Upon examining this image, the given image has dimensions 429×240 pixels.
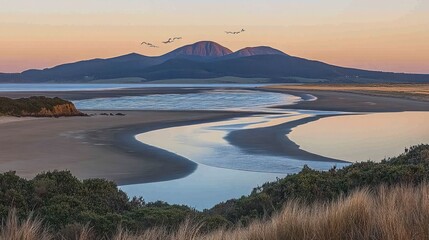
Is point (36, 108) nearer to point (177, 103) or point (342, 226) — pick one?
point (177, 103)

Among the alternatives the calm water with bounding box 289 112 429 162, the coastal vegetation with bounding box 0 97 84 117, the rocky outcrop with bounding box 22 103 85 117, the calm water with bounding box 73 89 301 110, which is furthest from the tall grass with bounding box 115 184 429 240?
the calm water with bounding box 73 89 301 110

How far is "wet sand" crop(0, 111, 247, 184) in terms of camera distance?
15055mm

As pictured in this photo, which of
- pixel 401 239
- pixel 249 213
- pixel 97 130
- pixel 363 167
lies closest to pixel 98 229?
pixel 249 213

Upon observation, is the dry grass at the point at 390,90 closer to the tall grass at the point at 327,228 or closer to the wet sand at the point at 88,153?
the wet sand at the point at 88,153

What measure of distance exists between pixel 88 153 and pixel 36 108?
67.1 ft

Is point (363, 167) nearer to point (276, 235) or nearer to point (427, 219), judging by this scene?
point (427, 219)

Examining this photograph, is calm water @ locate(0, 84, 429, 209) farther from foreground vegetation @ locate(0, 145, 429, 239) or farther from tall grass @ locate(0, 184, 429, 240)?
tall grass @ locate(0, 184, 429, 240)

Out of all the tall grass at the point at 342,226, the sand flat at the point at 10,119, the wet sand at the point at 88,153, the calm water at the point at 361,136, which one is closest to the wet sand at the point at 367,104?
the calm water at the point at 361,136

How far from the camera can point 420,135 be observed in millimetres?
24641

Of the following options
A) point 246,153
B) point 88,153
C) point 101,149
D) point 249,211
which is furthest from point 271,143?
point 249,211

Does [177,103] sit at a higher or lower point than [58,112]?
lower

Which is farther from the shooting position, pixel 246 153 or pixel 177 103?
pixel 177 103

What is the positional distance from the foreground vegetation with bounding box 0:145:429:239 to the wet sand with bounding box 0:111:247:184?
19.7ft

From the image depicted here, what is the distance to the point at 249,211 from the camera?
794cm
